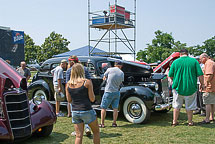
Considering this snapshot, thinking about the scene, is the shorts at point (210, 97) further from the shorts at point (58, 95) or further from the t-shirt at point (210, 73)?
the shorts at point (58, 95)

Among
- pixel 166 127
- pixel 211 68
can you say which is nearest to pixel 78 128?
pixel 166 127

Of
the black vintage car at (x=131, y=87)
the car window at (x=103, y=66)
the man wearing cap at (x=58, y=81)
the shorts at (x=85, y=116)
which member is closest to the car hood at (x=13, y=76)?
the shorts at (x=85, y=116)

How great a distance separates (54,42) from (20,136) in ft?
184

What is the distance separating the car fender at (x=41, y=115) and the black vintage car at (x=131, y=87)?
1456 millimetres

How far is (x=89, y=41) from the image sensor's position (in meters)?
19.0

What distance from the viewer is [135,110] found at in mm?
6715

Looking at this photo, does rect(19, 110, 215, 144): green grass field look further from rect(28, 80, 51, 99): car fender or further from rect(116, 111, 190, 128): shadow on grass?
rect(28, 80, 51, 99): car fender

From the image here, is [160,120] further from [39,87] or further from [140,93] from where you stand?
[39,87]

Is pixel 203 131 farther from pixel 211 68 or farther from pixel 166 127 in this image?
pixel 211 68

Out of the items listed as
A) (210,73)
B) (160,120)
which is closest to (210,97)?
(210,73)

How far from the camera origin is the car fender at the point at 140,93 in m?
6.48

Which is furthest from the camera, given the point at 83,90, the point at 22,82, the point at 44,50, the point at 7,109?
the point at 44,50

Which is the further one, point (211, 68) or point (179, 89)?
point (211, 68)

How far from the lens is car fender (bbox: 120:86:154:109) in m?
6.48
